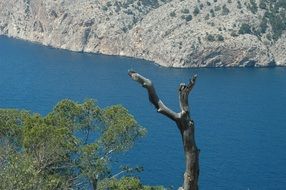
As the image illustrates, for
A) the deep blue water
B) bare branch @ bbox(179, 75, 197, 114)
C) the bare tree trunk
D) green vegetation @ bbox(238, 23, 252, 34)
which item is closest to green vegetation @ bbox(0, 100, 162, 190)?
the bare tree trunk

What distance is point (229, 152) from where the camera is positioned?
56.3 meters

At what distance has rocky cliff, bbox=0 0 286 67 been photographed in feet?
347

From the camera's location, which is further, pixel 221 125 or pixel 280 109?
pixel 280 109

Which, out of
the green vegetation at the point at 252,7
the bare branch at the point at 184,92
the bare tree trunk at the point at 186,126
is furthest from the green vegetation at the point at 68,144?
the green vegetation at the point at 252,7

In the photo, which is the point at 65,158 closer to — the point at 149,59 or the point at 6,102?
the point at 6,102

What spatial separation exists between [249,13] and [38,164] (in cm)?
9739

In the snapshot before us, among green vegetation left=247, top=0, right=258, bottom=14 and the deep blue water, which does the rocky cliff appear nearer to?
green vegetation left=247, top=0, right=258, bottom=14

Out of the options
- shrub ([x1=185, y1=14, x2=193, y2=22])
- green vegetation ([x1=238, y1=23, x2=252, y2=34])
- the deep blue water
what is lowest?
the deep blue water

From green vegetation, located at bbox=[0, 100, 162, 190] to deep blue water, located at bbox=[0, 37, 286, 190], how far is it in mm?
23730

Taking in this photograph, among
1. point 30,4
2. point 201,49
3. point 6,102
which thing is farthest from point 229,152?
point 30,4

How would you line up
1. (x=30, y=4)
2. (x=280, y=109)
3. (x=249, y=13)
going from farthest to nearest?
(x=30, y=4), (x=249, y=13), (x=280, y=109)

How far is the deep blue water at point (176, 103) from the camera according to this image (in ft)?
169

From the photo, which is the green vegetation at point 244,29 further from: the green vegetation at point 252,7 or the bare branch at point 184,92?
the bare branch at point 184,92

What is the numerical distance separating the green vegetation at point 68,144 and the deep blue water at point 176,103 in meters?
23.7
